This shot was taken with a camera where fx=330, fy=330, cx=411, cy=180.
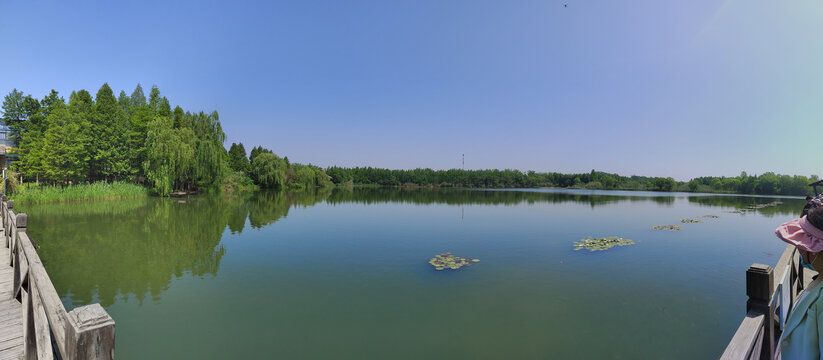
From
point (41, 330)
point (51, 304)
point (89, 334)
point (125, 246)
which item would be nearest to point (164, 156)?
point (125, 246)

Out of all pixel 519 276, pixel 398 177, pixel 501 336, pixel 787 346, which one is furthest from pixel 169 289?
pixel 398 177

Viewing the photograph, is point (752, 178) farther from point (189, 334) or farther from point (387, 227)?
point (189, 334)

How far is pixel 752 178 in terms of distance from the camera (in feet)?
205

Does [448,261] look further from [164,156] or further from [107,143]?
[107,143]

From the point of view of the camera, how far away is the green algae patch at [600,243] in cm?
1058

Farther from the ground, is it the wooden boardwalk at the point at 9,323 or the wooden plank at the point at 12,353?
the wooden boardwalk at the point at 9,323

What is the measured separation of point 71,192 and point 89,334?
26973 mm

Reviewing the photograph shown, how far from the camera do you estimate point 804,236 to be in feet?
4.82

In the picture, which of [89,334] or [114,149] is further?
[114,149]

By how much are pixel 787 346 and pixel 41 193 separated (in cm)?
2865

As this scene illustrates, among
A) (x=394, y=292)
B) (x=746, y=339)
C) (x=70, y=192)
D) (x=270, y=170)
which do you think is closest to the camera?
(x=746, y=339)

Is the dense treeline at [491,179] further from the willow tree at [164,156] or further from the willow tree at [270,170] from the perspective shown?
the willow tree at [164,156]

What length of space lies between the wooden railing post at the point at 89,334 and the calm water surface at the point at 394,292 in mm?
3272

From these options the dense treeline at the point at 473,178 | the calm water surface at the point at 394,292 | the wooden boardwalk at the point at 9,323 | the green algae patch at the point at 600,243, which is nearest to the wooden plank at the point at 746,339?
the calm water surface at the point at 394,292
